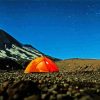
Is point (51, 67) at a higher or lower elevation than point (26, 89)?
higher

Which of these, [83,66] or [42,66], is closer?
[42,66]

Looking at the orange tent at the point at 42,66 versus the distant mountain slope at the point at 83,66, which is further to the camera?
the distant mountain slope at the point at 83,66

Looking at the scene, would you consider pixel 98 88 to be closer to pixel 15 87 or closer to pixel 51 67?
pixel 15 87

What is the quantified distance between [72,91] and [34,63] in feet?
87.7

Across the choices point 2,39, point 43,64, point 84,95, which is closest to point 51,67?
point 43,64

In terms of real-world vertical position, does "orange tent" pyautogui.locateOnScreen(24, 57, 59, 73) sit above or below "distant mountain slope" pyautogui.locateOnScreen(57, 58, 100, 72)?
below

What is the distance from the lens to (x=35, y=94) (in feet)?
45.3

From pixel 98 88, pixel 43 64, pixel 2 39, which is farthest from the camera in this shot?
pixel 2 39

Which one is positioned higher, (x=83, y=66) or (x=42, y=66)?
(x=83, y=66)

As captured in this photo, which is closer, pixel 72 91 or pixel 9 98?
pixel 9 98

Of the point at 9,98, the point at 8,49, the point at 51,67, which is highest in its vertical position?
the point at 8,49

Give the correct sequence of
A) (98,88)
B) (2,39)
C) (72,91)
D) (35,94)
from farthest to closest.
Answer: (2,39) → (98,88) → (72,91) → (35,94)

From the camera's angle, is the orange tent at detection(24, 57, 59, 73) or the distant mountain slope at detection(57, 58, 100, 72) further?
the distant mountain slope at detection(57, 58, 100, 72)

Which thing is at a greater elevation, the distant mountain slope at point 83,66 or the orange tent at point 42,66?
the distant mountain slope at point 83,66
